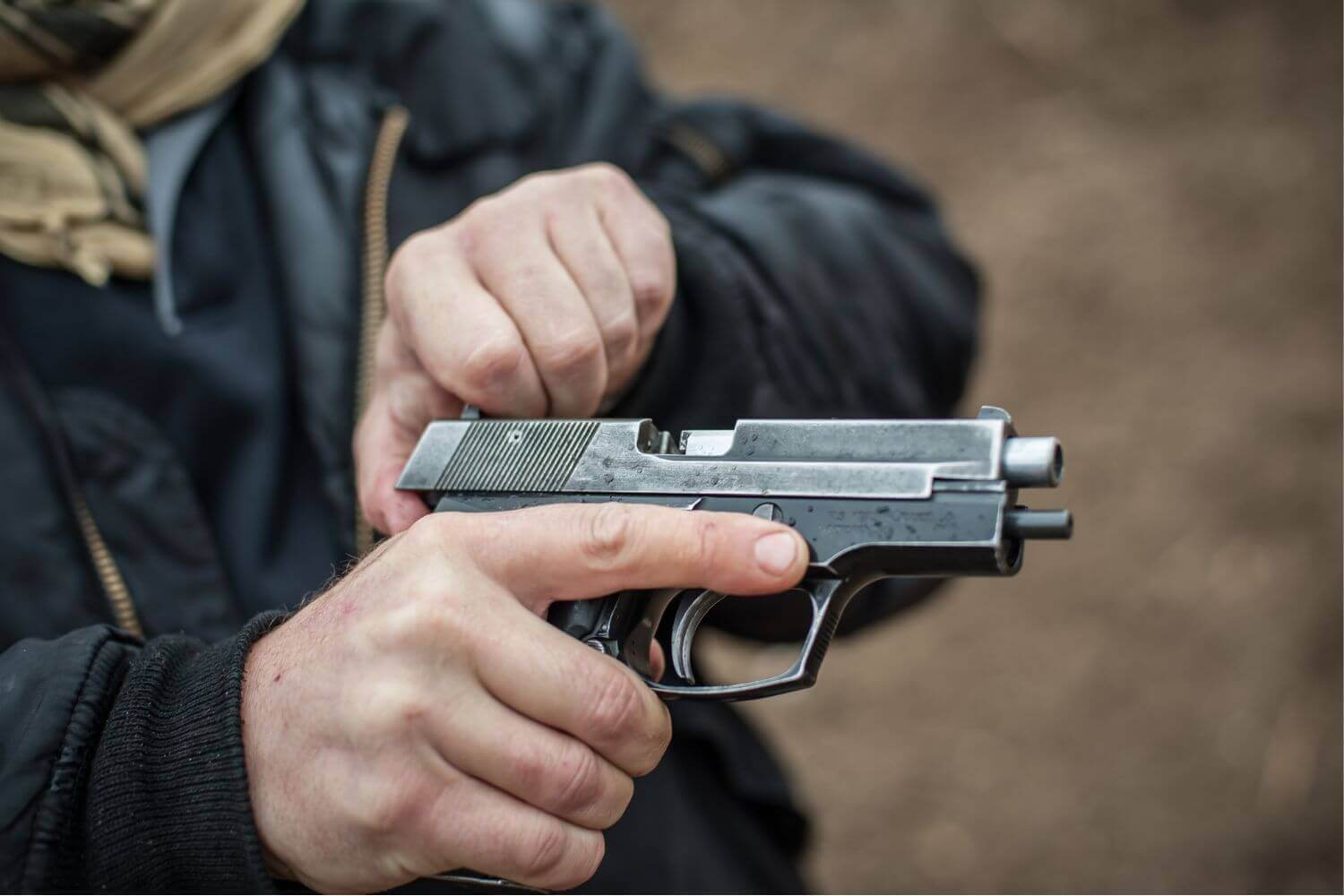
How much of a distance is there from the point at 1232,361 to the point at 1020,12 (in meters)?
1.98

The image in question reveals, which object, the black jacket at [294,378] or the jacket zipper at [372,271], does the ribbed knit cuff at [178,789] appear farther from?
the jacket zipper at [372,271]

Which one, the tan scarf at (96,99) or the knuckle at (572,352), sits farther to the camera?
the tan scarf at (96,99)

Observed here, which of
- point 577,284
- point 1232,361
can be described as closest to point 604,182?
point 577,284

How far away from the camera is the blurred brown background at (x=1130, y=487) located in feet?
11.0

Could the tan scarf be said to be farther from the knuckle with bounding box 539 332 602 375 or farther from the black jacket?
the knuckle with bounding box 539 332 602 375

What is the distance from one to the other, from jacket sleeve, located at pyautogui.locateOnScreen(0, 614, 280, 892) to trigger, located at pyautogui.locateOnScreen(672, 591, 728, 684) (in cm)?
48

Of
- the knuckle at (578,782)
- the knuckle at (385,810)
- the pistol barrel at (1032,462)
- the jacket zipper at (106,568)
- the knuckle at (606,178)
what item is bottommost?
the jacket zipper at (106,568)

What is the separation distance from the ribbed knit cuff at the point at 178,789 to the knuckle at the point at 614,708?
383mm

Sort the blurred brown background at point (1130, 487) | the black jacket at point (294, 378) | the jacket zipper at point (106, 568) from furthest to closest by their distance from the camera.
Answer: the blurred brown background at point (1130, 487) < the jacket zipper at point (106, 568) < the black jacket at point (294, 378)

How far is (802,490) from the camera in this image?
116 cm

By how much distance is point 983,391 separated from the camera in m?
4.32

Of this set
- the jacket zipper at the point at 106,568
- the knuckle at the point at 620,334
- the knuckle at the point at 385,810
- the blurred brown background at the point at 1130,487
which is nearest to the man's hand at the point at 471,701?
the knuckle at the point at 385,810

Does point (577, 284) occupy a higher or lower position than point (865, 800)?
higher

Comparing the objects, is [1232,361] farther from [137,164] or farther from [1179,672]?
[137,164]
